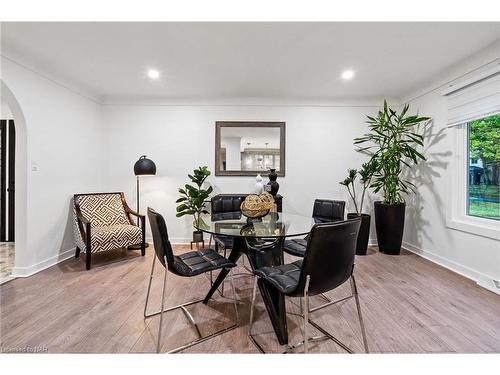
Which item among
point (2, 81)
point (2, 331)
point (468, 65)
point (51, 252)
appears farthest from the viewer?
point (51, 252)

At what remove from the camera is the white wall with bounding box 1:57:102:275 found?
9.04 feet

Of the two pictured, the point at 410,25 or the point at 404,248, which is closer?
the point at 410,25

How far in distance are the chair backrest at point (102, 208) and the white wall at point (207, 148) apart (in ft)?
1.26

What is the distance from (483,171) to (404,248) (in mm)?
1592

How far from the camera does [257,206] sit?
2279mm

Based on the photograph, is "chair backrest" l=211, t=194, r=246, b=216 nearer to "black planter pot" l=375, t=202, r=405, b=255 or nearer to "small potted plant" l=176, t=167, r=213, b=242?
"small potted plant" l=176, t=167, r=213, b=242

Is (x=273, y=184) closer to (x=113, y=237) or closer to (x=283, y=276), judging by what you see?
(x=283, y=276)

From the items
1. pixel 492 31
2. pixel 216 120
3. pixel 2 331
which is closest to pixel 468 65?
pixel 492 31

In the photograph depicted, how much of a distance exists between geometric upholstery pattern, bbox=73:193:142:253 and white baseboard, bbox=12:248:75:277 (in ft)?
0.94

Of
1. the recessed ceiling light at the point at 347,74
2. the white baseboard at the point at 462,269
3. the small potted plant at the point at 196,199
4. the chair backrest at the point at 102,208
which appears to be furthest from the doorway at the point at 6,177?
the white baseboard at the point at 462,269

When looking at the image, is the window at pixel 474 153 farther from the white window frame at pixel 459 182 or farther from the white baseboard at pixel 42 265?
the white baseboard at pixel 42 265

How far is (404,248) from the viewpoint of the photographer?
151 inches
